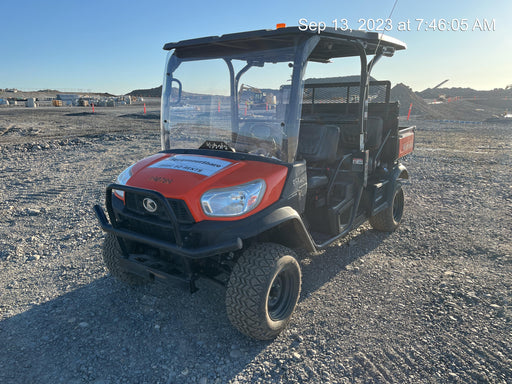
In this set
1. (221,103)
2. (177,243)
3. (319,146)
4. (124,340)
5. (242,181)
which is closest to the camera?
(177,243)

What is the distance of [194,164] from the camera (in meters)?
2.98

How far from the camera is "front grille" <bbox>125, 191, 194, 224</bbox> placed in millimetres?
2621

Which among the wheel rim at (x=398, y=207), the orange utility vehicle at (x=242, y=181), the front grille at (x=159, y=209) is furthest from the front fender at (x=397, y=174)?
the front grille at (x=159, y=209)

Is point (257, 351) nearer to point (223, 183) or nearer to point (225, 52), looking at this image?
point (223, 183)

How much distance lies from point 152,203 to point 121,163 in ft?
22.6

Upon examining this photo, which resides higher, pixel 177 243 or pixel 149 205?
pixel 149 205

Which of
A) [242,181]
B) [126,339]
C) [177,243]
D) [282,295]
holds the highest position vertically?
[242,181]

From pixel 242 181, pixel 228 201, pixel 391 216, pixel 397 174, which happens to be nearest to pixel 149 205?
pixel 228 201

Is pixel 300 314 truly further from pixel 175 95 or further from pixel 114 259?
pixel 175 95

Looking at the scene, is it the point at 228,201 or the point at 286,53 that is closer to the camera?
the point at 228,201

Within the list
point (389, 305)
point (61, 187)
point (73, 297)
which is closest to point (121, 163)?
point (61, 187)

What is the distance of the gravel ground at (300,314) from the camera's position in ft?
8.52

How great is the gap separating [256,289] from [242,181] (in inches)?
31.3

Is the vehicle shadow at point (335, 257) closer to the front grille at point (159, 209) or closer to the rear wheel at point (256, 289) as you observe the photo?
the rear wheel at point (256, 289)
